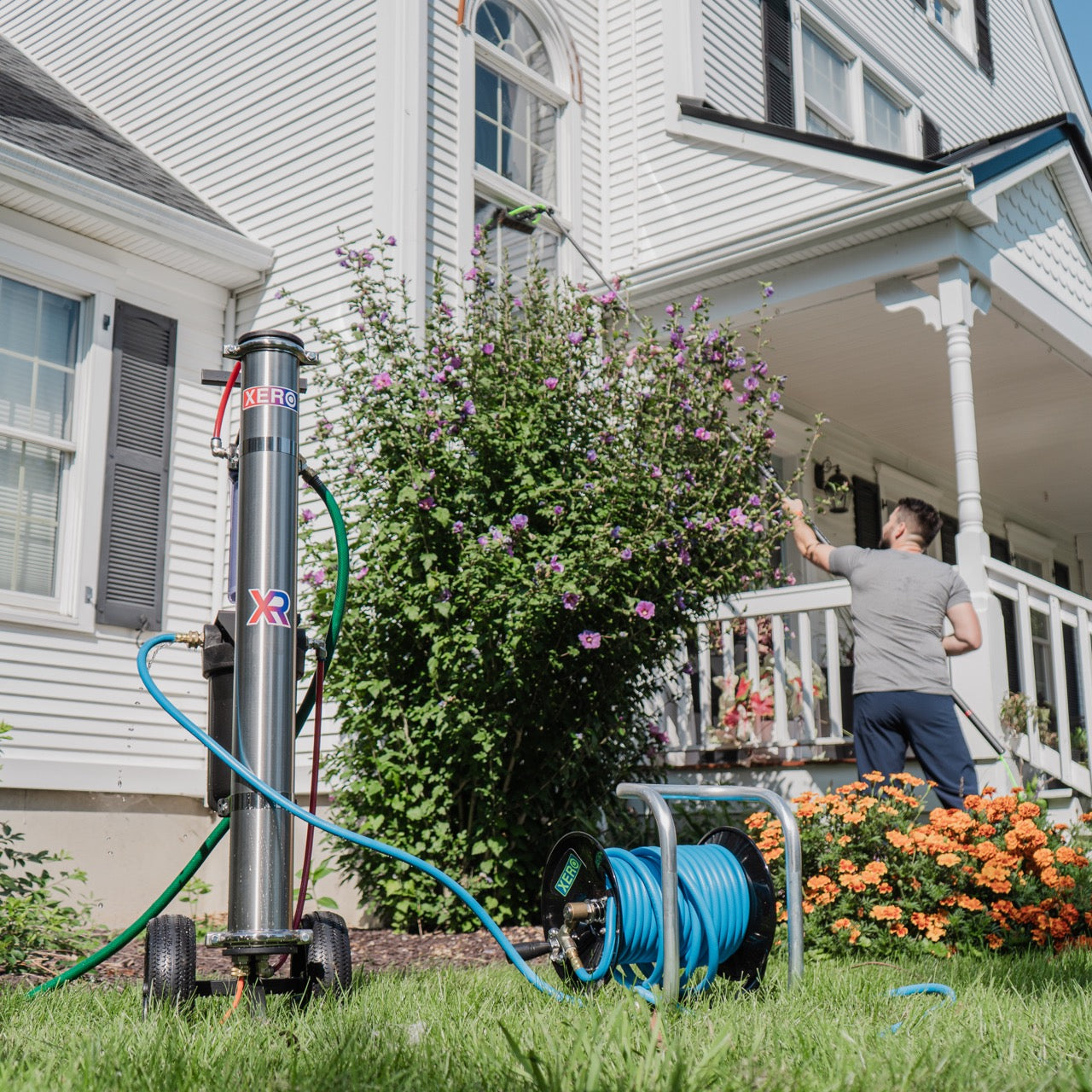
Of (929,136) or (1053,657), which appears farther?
(929,136)

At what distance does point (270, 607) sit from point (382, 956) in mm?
2514

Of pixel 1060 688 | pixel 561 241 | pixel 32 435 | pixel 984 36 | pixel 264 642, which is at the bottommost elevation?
pixel 264 642

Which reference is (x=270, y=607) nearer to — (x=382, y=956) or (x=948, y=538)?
(x=382, y=956)

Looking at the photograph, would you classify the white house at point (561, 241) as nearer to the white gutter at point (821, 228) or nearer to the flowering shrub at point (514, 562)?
the white gutter at point (821, 228)

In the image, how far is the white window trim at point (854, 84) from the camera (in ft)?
37.3

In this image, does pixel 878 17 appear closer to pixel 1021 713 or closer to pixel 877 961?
pixel 1021 713

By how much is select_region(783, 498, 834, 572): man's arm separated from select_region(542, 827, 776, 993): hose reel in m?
2.40

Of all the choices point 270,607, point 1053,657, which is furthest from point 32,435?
point 1053,657

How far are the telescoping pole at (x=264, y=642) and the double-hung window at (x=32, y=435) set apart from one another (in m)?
4.40

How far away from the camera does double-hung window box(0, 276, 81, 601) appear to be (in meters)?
7.10

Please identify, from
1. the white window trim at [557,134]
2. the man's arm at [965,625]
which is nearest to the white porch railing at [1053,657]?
the man's arm at [965,625]

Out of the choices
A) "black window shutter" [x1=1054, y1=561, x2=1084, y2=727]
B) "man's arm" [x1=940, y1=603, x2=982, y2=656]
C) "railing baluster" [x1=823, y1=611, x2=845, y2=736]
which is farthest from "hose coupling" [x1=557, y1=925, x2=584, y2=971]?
"black window shutter" [x1=1054, y1=561, x2=1084, y2=727]

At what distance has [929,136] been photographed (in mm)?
13094

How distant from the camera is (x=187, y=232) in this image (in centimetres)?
789
